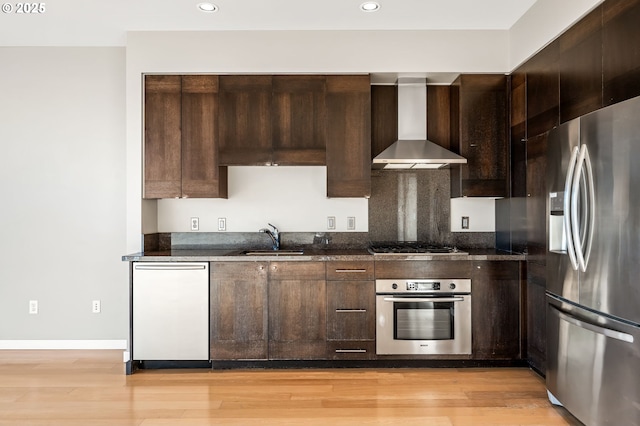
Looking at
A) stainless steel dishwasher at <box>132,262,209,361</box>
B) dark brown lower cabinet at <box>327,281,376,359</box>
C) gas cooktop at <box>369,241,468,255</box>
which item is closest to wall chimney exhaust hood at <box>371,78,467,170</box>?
gas cooktop at <box>369,241,468,255</box>

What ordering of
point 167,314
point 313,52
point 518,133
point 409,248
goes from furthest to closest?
point 409,248
point 313,52
point 518,133
point 167,314

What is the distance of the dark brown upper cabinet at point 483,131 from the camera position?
3592 millimetres

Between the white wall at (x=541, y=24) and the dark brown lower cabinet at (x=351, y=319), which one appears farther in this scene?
the dark brown lower cabinet at (x=351, y=319)

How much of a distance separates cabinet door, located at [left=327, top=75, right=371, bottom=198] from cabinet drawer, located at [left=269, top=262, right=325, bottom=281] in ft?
2.21

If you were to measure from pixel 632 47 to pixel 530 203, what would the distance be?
1.35 meters

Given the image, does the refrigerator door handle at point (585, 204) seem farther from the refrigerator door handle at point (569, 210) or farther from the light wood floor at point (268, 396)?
the light wood floor at point (268, 396)

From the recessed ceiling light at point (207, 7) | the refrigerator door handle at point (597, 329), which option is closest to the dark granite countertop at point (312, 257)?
the refrigerator door handle at point (597, 329)

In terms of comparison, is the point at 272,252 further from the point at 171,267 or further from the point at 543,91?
the point at 543,91

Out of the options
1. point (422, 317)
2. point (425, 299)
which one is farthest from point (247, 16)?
point (422, 317)

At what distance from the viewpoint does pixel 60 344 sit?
154 inches

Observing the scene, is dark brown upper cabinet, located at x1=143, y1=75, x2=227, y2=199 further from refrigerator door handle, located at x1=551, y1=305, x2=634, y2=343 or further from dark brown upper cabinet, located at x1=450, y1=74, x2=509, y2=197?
refrigerator door handle, located at x1=551, y1=305, x2=634, y2=343

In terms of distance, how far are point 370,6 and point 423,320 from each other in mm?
2459

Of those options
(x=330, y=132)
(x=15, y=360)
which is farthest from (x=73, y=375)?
(x=330, y=132)

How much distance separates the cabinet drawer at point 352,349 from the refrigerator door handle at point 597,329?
55.5 inches
